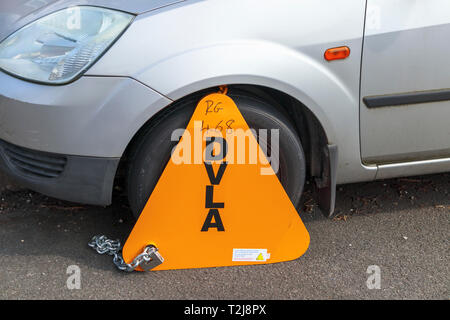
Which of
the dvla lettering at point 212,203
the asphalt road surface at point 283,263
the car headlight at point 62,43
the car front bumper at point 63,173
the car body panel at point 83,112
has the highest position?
the car headlight at point 62,43

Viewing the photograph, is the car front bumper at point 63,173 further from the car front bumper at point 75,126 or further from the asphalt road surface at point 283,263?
the asphalt road surface at point 283,263

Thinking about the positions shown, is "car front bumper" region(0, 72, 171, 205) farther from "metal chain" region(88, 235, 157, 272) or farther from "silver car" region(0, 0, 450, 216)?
"metal chain" region(88, 235, 157, 272)

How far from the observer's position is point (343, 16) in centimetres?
226

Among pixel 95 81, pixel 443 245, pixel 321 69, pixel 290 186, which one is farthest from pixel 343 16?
pixel 443 245

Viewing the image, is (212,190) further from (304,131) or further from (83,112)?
(83,112)

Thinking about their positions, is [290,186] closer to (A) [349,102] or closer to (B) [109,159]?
(A) [349,102]

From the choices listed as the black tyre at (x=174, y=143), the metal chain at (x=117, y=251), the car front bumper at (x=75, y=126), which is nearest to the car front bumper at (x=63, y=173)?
the car front bumper at (x=75, y=126)

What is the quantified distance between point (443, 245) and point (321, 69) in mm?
1095

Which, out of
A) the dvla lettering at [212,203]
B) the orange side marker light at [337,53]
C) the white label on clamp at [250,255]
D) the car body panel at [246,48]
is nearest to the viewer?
the car body panel at [246,48]

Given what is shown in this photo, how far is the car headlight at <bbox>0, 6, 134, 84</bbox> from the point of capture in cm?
221

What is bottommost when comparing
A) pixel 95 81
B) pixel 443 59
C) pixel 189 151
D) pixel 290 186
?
pixel 290 186

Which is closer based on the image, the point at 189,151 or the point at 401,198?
the point at 189,151

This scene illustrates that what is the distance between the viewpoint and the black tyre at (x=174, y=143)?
7.52 ft

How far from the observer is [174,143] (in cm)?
232
